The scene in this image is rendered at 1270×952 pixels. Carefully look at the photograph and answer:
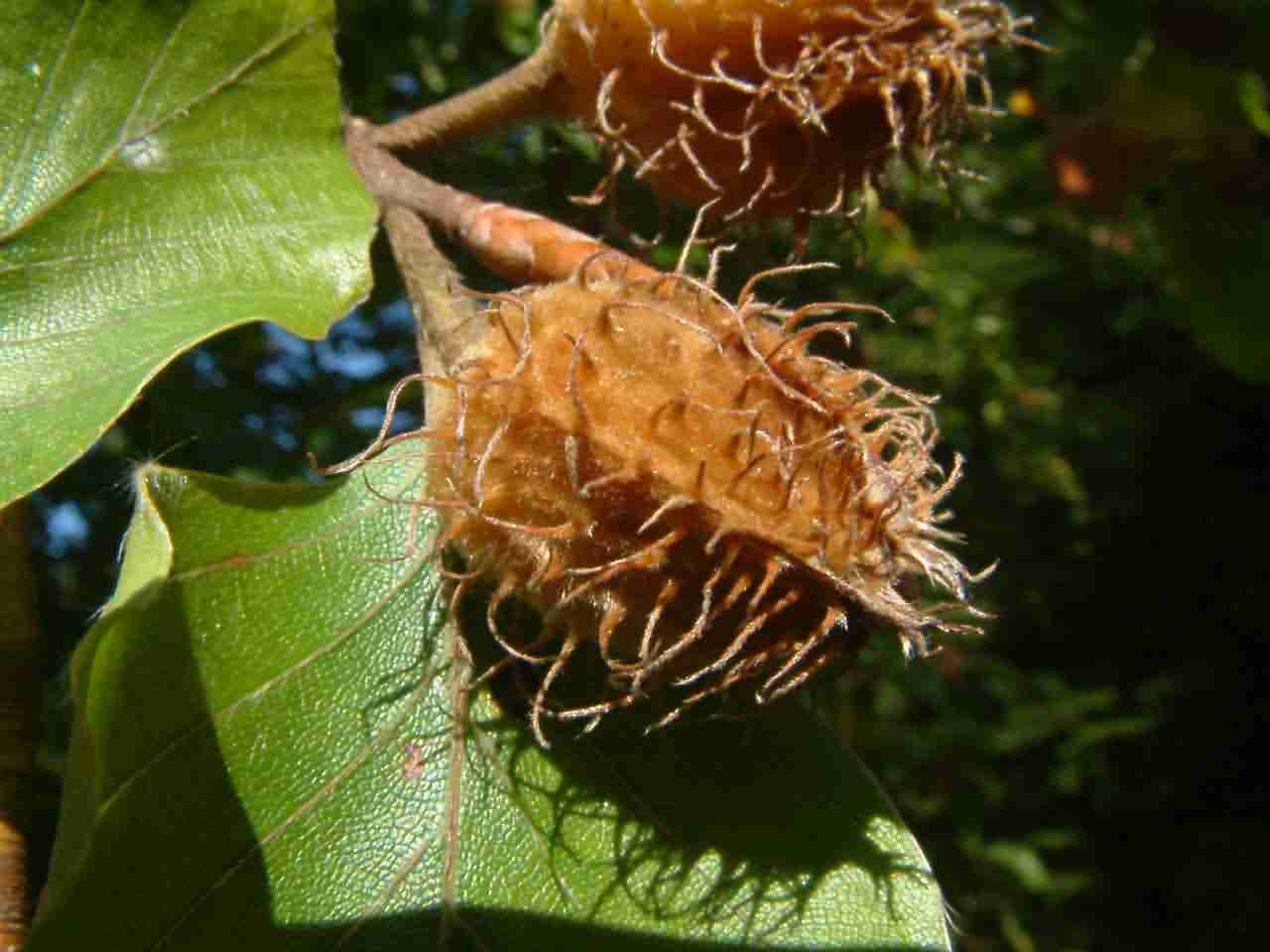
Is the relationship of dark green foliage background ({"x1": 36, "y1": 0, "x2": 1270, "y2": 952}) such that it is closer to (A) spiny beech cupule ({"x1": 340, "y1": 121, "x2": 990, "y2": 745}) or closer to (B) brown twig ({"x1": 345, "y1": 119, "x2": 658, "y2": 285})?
(B) brown twig ({"x1": 345, "y1": 119, "x2": 658, "y2": 285})

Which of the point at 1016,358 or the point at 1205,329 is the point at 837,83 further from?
the point at 1016,358

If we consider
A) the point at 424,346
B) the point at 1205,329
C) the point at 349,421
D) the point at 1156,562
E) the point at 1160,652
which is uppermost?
the point at 424,346

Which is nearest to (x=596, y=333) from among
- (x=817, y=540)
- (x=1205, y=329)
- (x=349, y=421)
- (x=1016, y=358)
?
(x=817, y=540)

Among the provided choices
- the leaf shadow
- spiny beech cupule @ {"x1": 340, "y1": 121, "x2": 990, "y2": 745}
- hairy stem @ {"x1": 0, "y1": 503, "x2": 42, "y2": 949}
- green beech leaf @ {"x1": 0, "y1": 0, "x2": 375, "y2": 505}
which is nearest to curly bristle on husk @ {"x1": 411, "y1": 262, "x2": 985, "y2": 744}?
spiny beech cupule @ {"x1": 340, "y1": 121, "x2": 990, "y2": 745}

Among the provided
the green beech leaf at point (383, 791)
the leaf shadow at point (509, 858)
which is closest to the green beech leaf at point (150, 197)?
the green beech leaf at point (383, 791)

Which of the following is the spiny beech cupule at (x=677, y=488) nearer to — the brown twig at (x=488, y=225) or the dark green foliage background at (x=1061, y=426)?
the brown twig at (x=488, y=225)

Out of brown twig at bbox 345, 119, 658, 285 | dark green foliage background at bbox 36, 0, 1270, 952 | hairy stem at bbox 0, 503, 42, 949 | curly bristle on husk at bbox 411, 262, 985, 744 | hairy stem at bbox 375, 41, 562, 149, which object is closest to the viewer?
curly bristle on husk at bbox 411, 262, 985, 744

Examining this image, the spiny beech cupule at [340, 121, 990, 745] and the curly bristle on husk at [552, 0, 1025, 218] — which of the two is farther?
the curly bristle on husk at [552, 0, 1025, 218]
